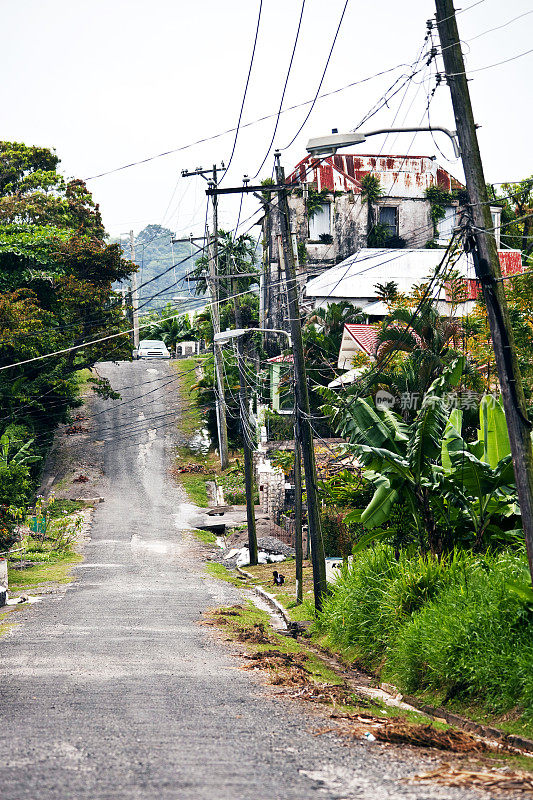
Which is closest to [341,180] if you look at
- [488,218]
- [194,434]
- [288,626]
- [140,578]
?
[194,434]

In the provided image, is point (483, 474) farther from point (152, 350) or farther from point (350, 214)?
point (152, 350)

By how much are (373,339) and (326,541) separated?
1092 centimetres

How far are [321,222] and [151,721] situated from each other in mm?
50009

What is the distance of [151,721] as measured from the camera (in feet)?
34.3

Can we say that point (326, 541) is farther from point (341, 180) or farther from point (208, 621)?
point (341, 180)

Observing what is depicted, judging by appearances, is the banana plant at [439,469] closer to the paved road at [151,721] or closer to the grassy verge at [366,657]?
the grassy verge at [366,657]

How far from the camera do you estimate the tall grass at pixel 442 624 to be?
445 inches

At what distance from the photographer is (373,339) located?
37344 mm

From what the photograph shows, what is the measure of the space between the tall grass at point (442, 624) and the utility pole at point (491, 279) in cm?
133

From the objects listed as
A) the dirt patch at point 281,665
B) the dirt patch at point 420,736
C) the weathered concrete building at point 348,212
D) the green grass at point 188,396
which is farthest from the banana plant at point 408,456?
the weathered concrete building at point 348,212

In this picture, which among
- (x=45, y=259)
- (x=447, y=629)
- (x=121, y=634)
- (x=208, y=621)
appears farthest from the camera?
(x=45, y=259)

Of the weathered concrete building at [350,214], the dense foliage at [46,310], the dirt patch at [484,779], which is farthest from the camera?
the weathered concrete building at [350,214]

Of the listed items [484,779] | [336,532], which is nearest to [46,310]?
[336,532]

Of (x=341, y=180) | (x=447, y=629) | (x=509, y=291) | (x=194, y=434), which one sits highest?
(x=341, y=180)
